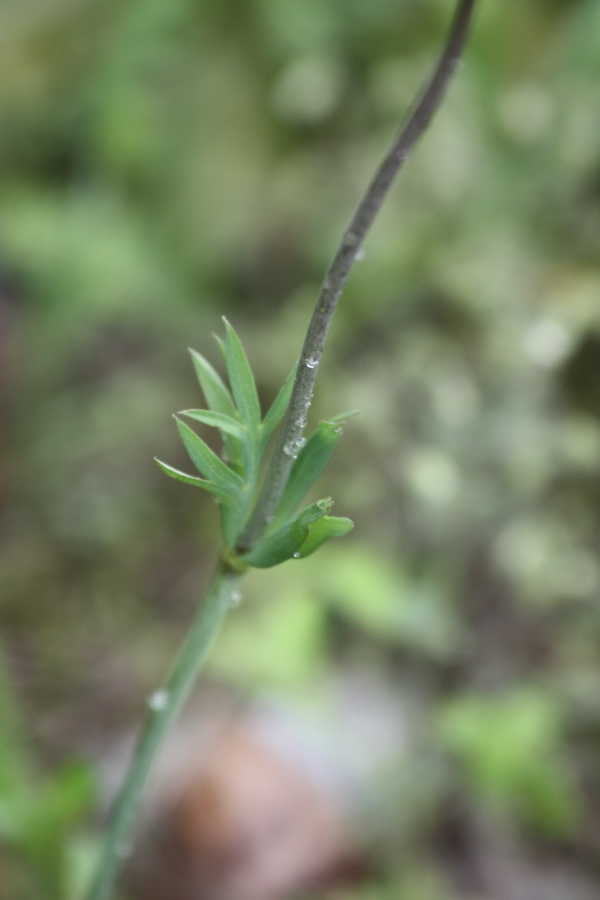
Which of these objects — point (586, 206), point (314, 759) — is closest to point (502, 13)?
point (586, 206)

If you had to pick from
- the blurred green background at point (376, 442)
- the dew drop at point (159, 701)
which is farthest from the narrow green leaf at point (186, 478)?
the blurred green background at point (376, 442)

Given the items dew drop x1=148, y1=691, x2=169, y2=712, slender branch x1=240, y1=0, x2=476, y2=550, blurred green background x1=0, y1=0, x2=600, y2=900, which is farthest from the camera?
blurred green background x1=0, y1=0, x2=600, y2=900

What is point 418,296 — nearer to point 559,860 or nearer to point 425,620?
point 425,620

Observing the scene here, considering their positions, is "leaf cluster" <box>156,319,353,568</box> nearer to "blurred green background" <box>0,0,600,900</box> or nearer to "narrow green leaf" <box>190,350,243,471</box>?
"narrow green leaf" <box>190,350,243,471</box>

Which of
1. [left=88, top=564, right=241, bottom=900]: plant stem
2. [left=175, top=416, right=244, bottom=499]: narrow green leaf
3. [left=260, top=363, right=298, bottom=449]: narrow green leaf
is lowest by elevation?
[left=88, top=564, right=241, bottom=900]: plant stem

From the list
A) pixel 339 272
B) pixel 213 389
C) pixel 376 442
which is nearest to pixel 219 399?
pixel 213 389

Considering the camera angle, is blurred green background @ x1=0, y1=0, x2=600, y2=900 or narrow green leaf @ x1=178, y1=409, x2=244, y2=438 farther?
blurred green background @ x1=0, y1=0, x2=600, y2=900

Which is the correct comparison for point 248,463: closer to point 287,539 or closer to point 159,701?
point 287,539

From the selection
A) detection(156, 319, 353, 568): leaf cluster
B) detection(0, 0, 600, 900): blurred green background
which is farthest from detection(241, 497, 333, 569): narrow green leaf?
detection(0, 0, 600, 900): blurred green background
